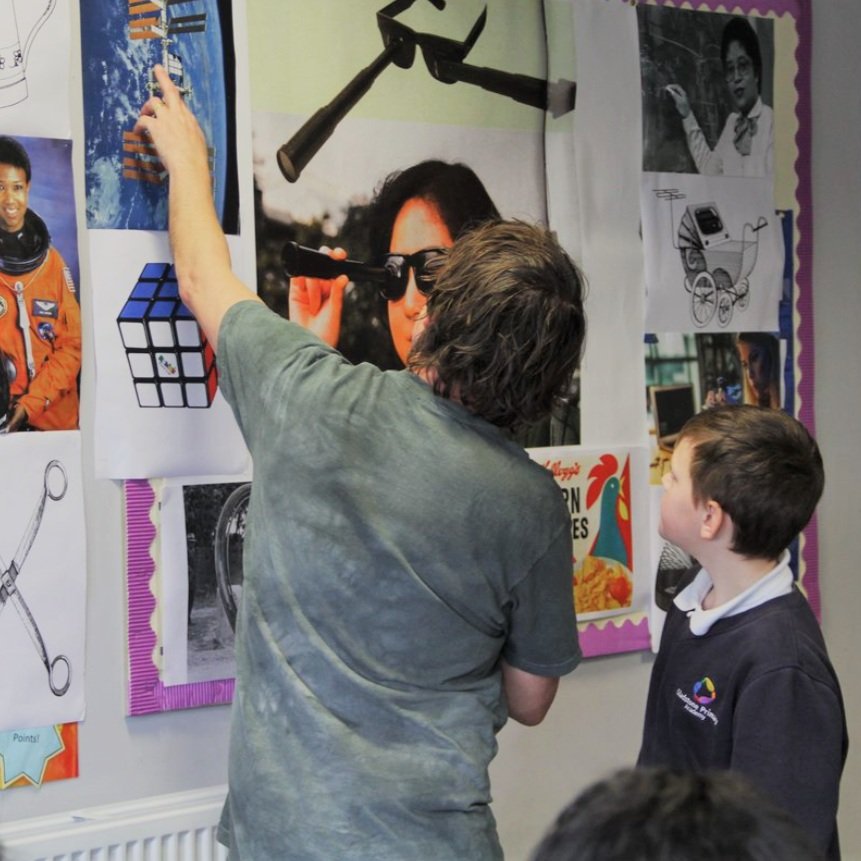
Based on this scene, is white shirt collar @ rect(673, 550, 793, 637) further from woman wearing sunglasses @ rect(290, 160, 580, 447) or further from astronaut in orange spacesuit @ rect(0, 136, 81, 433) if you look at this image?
astronaut in orange spacesuit @ rect(0, 136, 81, 433)

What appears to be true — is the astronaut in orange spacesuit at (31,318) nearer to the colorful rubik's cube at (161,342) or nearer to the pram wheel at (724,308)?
the colorful rubik's cube at (161,342)

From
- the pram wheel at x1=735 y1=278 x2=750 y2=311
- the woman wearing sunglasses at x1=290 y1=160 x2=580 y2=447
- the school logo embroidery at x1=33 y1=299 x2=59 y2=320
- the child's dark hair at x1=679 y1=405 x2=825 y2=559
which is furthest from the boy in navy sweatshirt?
the school logo embroidery at x1=33 y1=299 x2=59 y2=320

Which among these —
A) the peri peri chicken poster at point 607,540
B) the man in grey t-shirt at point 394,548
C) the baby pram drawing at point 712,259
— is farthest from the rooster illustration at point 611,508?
the man in grey t-shirt at point 394,548

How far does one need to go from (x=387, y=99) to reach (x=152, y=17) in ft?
1.07

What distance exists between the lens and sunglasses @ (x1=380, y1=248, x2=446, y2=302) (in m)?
1.58

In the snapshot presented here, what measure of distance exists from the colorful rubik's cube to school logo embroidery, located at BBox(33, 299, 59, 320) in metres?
0.07

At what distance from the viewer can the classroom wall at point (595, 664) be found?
142 cm

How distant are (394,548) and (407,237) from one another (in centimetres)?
62

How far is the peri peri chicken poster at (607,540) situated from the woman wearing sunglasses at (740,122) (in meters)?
0.48

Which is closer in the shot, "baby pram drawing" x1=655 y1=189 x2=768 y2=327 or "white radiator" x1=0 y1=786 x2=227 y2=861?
"white radiator" x1=0 y1=786 x2=227 y2=861

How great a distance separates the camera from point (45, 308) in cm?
137

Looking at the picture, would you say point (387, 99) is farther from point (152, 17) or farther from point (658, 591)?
point (658, 591)

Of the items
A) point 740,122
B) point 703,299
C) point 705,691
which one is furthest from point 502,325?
point 740,122

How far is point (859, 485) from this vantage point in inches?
79.0
